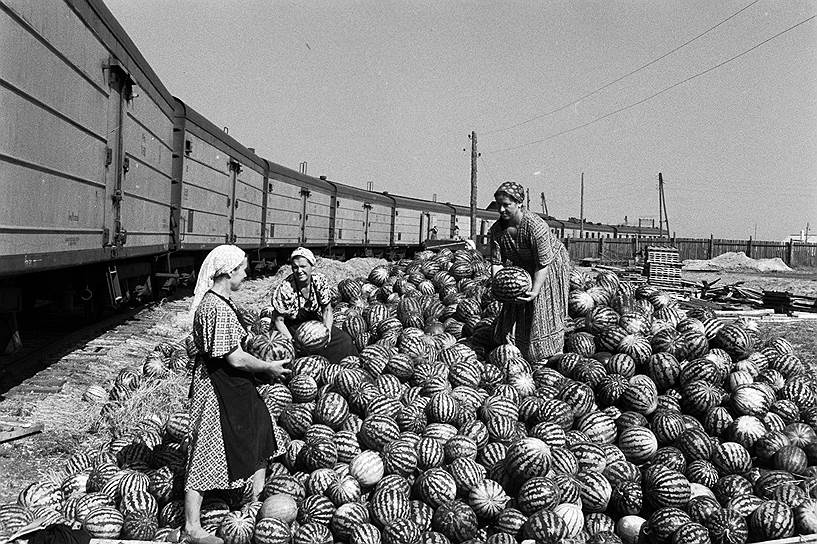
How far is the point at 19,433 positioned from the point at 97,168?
138 inches

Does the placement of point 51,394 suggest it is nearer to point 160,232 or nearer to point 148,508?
point 148,508

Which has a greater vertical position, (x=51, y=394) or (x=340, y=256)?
(x=340, y=256)

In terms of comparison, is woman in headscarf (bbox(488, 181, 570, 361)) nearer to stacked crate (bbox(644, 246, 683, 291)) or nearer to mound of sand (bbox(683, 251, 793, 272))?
stacked crate (bbox(644, 246, 683, 291))

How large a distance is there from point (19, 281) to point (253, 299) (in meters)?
6.71

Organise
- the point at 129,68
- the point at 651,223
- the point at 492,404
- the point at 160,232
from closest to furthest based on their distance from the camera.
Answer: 1. the point at 492,404
2. the point at 129,68
3. the point at 160,232
4. the point at 651,223

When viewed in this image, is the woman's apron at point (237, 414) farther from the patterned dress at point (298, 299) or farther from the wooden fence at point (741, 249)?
the wooden fence at point (741, 249)

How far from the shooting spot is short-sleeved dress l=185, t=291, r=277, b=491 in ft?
13.0

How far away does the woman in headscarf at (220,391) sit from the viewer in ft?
13.0

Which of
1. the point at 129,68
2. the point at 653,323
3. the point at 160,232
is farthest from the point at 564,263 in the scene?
the point at 160,232

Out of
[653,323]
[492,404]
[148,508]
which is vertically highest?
[653,323]

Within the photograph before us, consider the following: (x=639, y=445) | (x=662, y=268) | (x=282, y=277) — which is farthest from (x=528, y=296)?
(x=662, y=268)

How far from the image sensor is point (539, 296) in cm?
695

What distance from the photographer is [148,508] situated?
14.7 feet

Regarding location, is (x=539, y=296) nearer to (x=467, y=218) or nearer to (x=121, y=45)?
(x=121, y=45)
